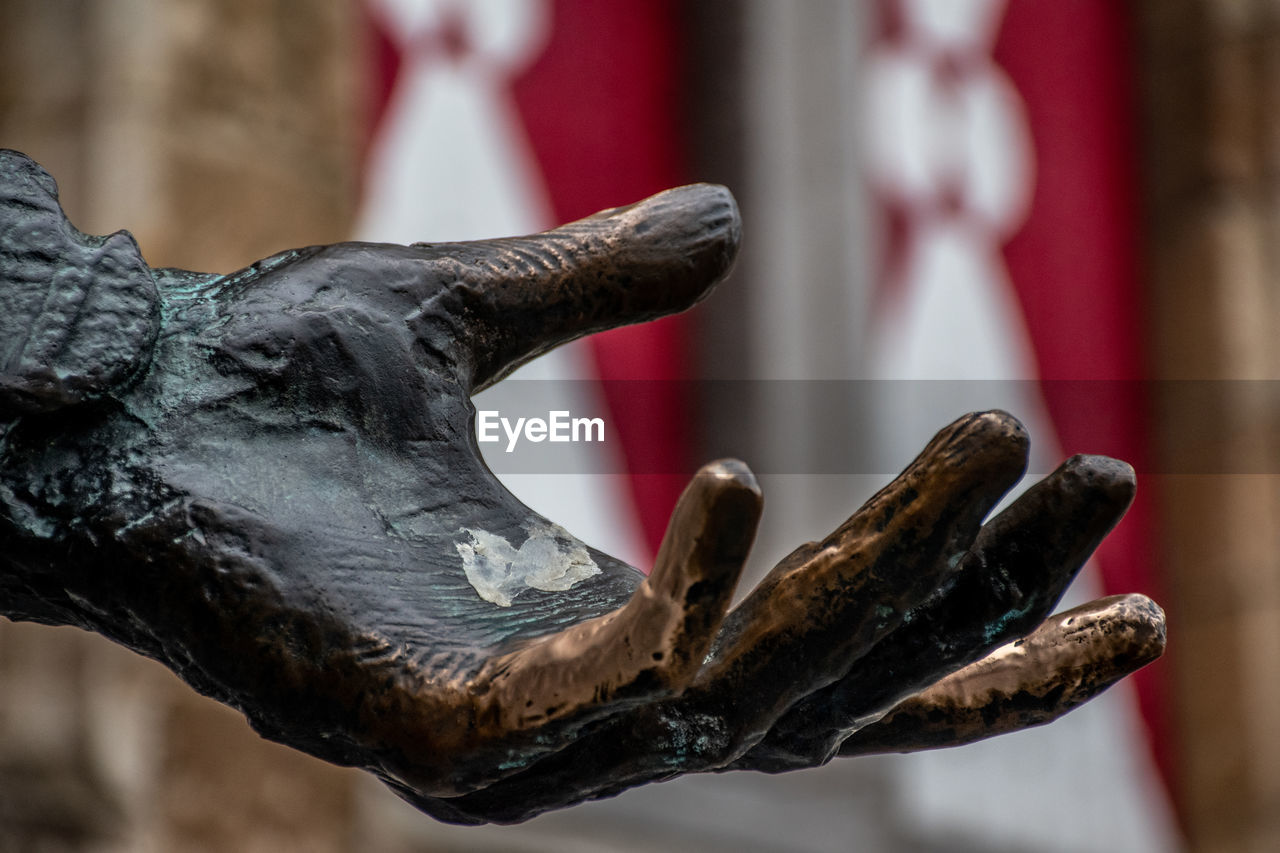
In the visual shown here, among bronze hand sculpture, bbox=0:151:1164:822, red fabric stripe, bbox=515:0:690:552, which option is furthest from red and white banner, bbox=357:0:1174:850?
bronze hand sculpture, bbox=0:151:1164:822

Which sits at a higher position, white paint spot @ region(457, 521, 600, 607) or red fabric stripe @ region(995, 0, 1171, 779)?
red fabric stripe @ region(995, 0, 1171, 779)

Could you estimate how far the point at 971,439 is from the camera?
0.50 m

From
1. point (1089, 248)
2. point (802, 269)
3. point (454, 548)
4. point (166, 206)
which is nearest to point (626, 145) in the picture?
point (802, 269)

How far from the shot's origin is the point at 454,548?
2.19ft

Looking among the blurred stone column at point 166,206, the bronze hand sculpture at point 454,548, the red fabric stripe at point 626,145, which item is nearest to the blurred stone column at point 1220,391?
the red fabric stripe at point 626,145

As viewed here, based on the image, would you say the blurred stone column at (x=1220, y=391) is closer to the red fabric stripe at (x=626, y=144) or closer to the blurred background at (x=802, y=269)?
the blurred background at (x=802, y=269)

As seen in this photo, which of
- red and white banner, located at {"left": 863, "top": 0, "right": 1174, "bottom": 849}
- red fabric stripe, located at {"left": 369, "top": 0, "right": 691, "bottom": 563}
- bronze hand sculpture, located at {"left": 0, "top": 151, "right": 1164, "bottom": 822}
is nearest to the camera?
bronze hand sculpture, located at {"left": 0, "top": 151, "right": 1164, "bottom": 822}

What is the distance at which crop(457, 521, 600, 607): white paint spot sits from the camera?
2.12 feet

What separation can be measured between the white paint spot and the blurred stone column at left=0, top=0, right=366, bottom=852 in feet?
3.60

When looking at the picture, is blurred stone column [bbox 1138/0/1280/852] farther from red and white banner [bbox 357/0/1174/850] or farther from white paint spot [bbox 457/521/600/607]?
white paint spot [bbox 457/521/600/607]

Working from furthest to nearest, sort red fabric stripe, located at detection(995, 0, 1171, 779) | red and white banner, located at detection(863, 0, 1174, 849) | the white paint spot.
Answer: red fabric stripe, located at detection(995, 0, 1171, 779), red and white banner, located at detection(863, 0, 1174, 849), the white paint spot

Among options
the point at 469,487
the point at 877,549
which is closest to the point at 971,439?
the point at 877,549

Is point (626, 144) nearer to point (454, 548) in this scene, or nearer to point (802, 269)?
point (802, 269)

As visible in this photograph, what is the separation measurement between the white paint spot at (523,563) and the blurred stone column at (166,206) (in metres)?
1.10
